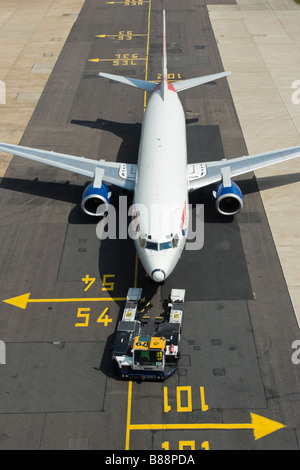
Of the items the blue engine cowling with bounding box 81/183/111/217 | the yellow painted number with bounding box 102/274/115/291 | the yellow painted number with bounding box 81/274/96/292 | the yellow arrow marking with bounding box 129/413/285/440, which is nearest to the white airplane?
the blue engine cowling with bounding box 81/183/111/217

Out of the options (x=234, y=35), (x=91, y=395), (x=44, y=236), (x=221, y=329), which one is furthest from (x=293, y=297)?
(x=234, y=35)

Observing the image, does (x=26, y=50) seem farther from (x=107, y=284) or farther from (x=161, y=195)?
(x=107, y=284)

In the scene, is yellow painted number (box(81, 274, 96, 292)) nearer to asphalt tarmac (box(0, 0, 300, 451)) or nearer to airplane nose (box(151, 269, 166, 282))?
asphalt tarmac (box(0, 0, 300, 451))

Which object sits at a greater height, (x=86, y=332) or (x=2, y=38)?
(x=2, y=38)

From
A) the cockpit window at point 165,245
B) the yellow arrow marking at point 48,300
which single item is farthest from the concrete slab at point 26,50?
the cockpit window at point 165,245

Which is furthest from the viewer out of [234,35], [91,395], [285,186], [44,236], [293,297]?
[234,35]

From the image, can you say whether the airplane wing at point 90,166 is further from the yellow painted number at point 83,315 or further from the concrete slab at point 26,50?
the yellow painted number at point 83,315

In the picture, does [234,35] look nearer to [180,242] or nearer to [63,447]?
[180,242]
